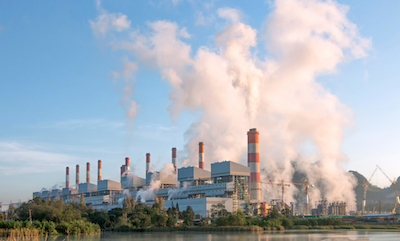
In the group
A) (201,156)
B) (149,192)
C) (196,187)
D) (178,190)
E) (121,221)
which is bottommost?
(121,221)

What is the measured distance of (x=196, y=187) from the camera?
97.9 meters

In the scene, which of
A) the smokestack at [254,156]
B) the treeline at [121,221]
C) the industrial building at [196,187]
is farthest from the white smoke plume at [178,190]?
the treeline at [121,221]

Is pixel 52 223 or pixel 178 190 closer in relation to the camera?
pixel 52 223

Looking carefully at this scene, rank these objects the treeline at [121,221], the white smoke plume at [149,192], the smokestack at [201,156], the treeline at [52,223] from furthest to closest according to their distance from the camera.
A: the white smoke plume at [149,192]
the smokestack at [201,156]
the treeline at [121,221]
the treeline at [52,223]

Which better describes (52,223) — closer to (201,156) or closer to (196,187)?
(196,187)

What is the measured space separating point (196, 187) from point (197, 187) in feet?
0.88

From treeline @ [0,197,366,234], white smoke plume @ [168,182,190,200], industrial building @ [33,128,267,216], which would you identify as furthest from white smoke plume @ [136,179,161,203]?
treeline @ [0,197,366,234]

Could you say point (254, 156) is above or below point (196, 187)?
above

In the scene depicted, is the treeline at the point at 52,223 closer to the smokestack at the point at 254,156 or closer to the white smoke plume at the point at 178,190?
the smokestack at the point at 254,156

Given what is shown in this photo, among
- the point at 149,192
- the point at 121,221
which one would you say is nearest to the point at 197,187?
the point at 149,192

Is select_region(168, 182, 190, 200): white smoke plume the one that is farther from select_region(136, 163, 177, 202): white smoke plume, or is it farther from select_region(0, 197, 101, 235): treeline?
select_region(0, 197, 101, 235): treeline

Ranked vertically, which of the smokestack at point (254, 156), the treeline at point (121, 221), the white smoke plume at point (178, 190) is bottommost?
the treeline at point (121, 221)

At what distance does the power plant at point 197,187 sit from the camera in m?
85.5

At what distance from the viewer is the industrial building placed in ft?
281
